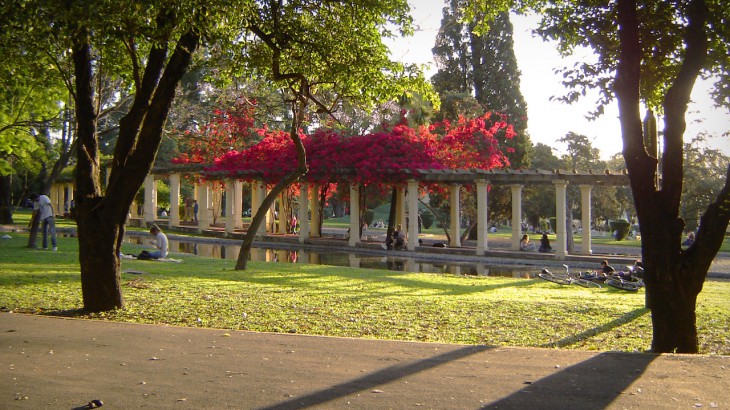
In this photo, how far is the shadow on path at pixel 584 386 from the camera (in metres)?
4.90

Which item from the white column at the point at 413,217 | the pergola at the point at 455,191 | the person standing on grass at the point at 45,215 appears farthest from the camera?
the white column at the point at 413,217

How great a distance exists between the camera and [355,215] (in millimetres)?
29469

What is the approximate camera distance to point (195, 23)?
8.70 meters

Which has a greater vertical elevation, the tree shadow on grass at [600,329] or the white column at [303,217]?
the white column at [303,217]

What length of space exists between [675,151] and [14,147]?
20.9 metres

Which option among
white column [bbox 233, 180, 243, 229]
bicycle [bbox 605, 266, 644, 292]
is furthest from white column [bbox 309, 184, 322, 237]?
bicycle [bbox 605, 266, 644, 292]

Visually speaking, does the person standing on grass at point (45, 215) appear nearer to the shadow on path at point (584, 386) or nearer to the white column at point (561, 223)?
the shadow on path at point (584, 386)

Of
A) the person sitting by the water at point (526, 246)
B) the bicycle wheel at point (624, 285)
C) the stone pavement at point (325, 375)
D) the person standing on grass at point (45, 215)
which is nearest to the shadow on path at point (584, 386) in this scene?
the stone pavement at point (325, 375)

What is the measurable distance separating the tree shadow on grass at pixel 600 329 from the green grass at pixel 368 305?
15 millimetres

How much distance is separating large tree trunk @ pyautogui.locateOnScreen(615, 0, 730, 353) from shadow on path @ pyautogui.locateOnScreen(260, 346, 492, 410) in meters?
2.20

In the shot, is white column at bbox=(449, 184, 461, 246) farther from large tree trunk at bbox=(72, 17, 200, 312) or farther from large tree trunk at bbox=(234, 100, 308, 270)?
large tree trunk at bbox=(72, 17, 200, 312)

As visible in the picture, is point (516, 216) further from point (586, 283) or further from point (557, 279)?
point (586, 283)

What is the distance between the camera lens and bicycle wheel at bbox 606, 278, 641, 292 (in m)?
14.8

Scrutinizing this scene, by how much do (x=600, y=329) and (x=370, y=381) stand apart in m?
4.65
